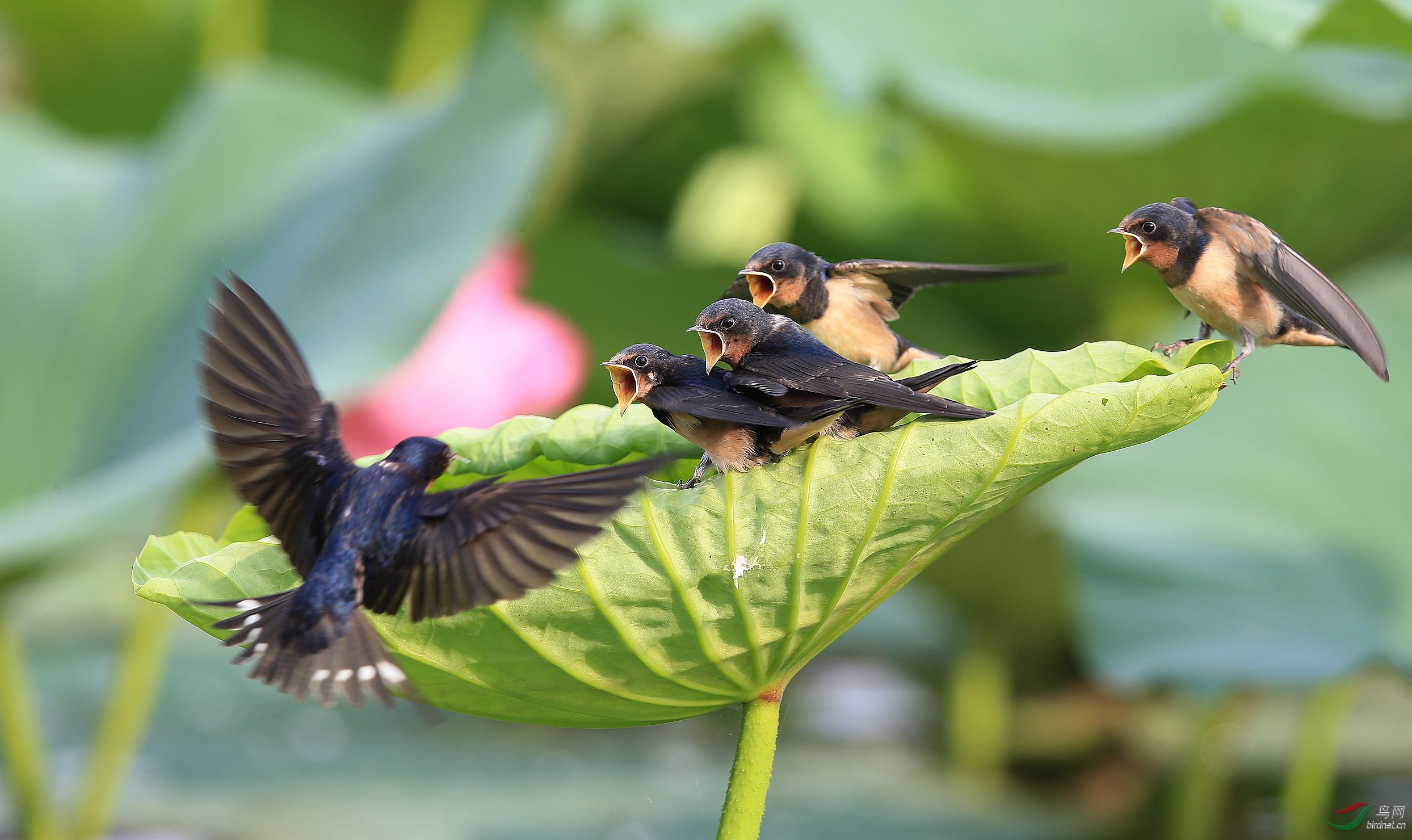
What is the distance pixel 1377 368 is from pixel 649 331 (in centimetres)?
100

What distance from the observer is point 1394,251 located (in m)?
1.27

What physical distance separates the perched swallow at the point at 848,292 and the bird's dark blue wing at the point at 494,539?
8cm

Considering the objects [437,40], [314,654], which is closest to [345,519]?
[314,654]

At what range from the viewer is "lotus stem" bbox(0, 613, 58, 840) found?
0.86 m

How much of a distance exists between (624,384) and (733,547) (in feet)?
0.19

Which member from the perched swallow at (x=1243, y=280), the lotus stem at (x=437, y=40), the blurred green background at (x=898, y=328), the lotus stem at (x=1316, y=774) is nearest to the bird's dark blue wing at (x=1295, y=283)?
the perched swallow at (x=1243, y=280)

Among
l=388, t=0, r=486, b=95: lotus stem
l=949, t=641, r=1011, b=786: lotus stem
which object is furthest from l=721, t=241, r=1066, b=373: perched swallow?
l=388, t=0, r=486, b=95: lotus stem

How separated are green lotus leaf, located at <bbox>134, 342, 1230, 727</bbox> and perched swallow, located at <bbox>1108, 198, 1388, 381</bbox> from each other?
16 mm

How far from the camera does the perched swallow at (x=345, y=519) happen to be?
1.00ft

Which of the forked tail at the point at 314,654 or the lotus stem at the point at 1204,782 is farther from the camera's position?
the lotus stem at the point at 1204,782

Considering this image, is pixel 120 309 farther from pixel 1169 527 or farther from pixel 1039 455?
pixel 1039 455

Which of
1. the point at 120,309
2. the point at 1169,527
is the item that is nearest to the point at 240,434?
the point at 1169,527

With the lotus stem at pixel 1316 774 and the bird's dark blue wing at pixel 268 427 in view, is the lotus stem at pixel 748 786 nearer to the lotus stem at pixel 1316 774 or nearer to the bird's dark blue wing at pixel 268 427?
the bird's dark blue wing at pixel 268 427

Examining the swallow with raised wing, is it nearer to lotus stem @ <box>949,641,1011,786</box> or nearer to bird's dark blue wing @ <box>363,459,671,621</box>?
bird's dark blue wing @ <box>363,459,671,621</box>
